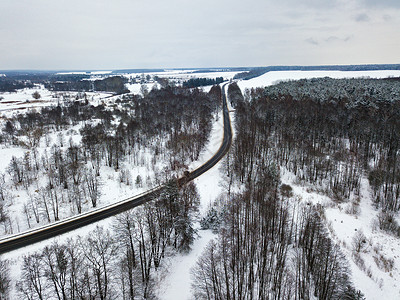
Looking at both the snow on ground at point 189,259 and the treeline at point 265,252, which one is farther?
the snow on ground at point 189,259

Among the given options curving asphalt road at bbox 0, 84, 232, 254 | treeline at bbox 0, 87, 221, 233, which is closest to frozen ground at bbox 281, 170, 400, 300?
curving asphalt road at bbox 0, 84, 232, 254

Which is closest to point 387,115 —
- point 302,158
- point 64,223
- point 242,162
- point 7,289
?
point 302,158

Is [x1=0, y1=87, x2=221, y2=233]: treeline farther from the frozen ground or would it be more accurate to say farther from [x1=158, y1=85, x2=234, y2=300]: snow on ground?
the frozen ground

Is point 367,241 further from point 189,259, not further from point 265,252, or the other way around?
point 189,259

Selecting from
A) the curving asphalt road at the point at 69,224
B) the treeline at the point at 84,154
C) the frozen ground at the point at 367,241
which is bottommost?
the frozen ground at the point at 367,241

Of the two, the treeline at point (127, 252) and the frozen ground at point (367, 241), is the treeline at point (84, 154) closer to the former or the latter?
the treeline at point (127, 252)

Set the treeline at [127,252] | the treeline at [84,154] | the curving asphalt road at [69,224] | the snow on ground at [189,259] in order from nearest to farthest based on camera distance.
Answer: the treeline at [127,252] → the snow on ground at [189,259] → the curving asphalt road at [69,224] → the treeline at [84,154]

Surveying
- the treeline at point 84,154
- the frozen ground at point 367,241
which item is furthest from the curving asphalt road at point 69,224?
the frozen ground at point 367,241
